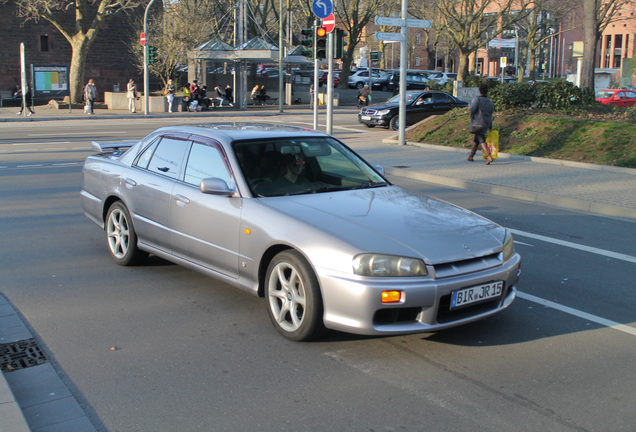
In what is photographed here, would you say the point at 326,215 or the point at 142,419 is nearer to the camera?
the point at 142,419

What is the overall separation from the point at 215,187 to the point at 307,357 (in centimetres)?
163

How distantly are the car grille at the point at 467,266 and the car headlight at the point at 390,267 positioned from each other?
5.2 inches

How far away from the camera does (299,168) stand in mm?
5945

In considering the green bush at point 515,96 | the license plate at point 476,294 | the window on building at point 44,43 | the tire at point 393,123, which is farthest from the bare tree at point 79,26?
the license plate at point 476,294

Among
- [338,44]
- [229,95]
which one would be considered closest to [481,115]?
[338,44]

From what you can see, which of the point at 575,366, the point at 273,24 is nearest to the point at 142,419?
the point at 575,366

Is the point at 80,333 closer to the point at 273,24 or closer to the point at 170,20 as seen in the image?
the point at 170,20

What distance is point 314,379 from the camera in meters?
4.30

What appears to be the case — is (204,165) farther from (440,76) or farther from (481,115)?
(440,76)

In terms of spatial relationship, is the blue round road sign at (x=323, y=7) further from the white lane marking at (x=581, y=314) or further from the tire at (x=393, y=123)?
the white lane marking at (x=581, y=314)

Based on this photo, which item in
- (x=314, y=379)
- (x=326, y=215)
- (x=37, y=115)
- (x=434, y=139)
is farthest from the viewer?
(x=37, y=115)

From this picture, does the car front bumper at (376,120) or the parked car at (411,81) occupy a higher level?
the parked car at (411,81)

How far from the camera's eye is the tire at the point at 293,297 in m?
4.70

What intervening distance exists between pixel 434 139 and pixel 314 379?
17.2 meters
